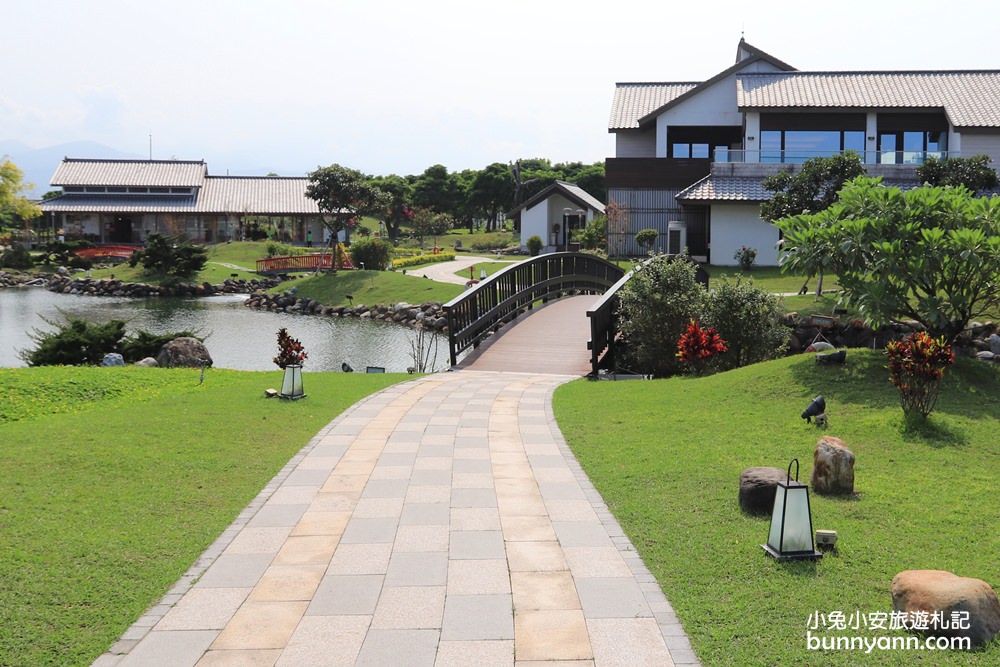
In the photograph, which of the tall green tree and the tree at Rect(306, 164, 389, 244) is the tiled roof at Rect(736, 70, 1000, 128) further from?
the tall green tree

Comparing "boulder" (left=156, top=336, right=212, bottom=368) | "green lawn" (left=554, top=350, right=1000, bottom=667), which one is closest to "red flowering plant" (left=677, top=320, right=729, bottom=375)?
"green lawn" (left=554, top=350, right=1000, bottom=667)

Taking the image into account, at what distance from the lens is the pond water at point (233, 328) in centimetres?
2067

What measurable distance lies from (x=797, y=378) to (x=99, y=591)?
7.96 meters

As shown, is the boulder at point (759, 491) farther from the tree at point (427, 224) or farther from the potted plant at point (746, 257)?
the tree at point (427, 224)

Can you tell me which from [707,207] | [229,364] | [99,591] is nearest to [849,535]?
[99,591]

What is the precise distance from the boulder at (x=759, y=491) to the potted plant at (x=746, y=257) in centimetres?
2288

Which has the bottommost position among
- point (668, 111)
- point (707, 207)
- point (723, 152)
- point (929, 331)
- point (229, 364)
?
point (229, 364)

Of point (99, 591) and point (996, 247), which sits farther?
point (996, 247)

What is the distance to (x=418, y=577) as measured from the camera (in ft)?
17.3

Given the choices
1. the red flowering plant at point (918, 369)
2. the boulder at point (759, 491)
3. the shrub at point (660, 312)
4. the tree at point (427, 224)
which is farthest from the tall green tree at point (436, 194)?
the boulder at point (759, 491)

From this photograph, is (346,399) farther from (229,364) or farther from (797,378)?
(229,364)

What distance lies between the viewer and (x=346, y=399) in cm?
1142

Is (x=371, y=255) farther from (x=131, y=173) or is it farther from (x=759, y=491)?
(x=759, y=491)

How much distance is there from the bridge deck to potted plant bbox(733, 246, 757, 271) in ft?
30.5
